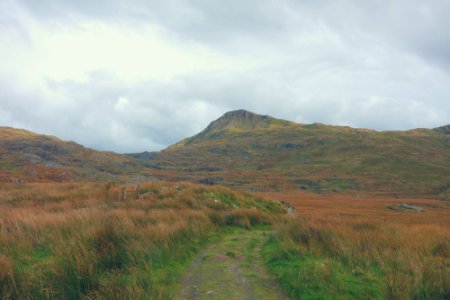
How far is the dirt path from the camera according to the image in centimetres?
706

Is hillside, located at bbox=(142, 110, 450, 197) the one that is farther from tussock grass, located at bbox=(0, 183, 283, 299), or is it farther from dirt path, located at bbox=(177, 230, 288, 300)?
dirt path, located at bbox=(177, 230, 288, 300)

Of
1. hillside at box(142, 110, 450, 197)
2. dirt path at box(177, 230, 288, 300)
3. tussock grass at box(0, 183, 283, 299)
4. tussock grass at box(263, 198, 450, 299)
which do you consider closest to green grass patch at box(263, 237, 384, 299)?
tussock grass at box(263, 198, 450, 299)

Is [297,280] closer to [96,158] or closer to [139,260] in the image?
[139,260]

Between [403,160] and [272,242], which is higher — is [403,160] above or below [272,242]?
above

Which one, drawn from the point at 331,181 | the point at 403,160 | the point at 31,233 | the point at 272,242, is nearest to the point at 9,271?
the point at 31,233

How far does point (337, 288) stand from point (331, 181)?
4130 inches

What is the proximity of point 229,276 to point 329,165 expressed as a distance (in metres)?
141

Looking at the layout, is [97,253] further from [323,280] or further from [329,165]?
[329,165]

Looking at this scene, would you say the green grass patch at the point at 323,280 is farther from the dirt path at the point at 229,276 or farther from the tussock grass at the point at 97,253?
the tussock grass at the point at 97,253

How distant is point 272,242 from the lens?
12281 millimetres

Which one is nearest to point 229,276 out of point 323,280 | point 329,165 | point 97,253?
point 323,280

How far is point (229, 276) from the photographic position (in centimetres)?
830

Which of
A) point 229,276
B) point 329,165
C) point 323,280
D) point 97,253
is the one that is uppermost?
point 329,165

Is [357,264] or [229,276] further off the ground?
[357,264]
